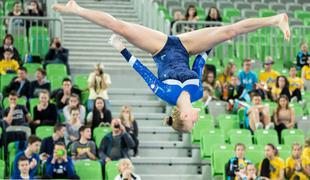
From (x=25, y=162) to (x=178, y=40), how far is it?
405 cm

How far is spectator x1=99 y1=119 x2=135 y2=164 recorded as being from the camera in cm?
1430

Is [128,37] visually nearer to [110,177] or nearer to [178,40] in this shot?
[178,40]

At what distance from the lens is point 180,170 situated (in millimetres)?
15164

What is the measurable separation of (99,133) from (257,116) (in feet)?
8.67

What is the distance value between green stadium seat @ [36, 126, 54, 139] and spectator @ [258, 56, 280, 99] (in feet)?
13.2

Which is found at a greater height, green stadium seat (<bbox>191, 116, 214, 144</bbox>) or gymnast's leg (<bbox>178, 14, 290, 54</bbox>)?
gymnast's leg (<bbox>178, 14, 290, 54</bbox>)

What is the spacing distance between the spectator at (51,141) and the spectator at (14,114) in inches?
31.2

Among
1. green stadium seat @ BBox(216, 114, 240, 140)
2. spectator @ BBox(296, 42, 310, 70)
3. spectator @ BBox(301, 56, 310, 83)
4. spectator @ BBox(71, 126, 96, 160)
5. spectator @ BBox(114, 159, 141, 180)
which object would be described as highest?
spectator @ BBox(296, 42, 310, 70)

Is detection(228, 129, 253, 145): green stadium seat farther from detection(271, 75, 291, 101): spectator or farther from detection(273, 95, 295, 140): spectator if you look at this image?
detection(271, 75, 291, 101): spectator

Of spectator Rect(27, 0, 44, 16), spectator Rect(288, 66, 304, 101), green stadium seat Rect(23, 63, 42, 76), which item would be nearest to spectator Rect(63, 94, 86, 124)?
green stadium seat Rect(23, 63, 42, 76)

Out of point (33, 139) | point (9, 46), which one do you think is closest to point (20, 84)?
point (9, 46)

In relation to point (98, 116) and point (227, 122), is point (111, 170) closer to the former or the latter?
point (98, 116)

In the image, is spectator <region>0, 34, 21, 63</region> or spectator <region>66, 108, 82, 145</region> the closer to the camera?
spectator <region>66, 108, 82, 145</region>

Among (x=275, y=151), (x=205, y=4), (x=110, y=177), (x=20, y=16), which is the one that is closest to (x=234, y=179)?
(x=275, y=151)
